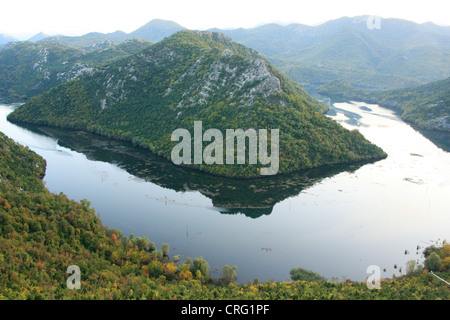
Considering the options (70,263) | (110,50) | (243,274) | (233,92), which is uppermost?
(110,50)

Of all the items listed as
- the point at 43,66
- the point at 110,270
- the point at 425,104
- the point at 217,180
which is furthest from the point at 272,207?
the point at 43,66

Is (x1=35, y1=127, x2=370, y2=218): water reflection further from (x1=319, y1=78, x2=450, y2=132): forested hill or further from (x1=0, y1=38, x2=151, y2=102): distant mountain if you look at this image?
(x1=0, y1=38, x2=151, y2=102): distant mountain

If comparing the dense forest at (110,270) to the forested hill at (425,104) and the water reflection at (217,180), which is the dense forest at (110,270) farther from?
the forested hill at (425,104)

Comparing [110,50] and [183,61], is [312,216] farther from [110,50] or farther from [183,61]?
[110,50]

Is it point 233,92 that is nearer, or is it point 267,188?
point 267,188

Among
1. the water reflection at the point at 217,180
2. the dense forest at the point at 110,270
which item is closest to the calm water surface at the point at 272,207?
the water reflection at the point at 217,180

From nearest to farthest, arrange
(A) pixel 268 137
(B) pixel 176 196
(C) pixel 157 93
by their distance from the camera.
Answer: (B) pixel 176 196, (A) pixel 268 137, (C) pixel 157 93

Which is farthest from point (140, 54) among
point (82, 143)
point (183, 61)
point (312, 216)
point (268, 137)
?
point (312, 216)
